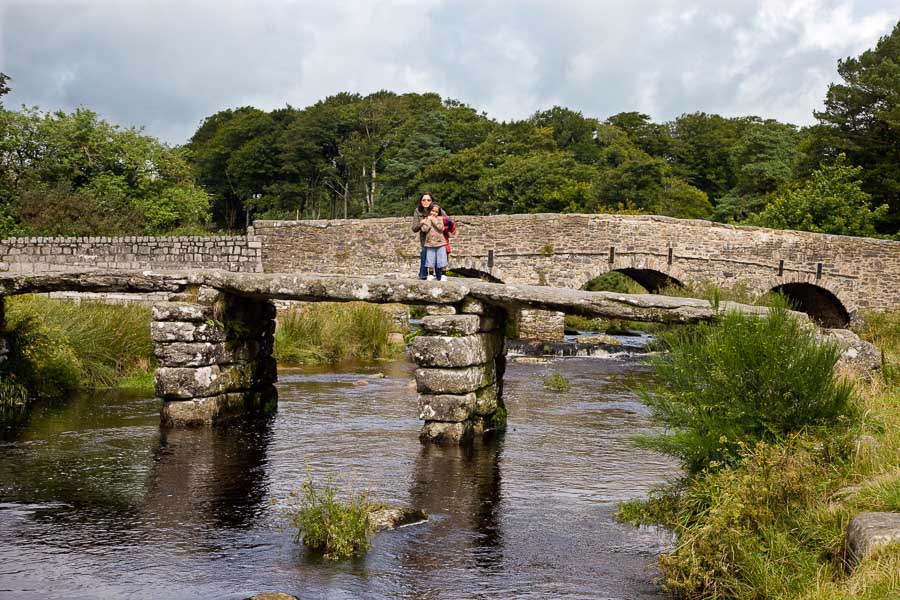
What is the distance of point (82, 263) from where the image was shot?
23.0 metres

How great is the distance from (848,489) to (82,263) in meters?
20.9

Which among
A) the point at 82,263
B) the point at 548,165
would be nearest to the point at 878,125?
Result: the point at 548,165

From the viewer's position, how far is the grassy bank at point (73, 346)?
12.8 meters

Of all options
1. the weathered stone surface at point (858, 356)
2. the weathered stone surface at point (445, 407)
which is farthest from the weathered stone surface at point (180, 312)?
the weathered stone surface at point (858, 356)

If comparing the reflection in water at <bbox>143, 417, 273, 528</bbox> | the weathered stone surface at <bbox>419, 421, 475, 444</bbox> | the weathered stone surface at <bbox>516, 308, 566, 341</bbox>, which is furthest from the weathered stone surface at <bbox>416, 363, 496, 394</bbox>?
the weathered stone surface at <bbox>516, 308, 566, 341</bbox>

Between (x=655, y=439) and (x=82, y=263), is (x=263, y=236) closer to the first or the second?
(x=82, y=263)

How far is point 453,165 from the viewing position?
47.0 m

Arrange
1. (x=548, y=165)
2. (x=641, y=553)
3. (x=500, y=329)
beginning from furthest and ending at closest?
(x=548, y=165) → (x=500, y=329) → (x=641, y=553)

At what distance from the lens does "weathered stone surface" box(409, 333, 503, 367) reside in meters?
10.4

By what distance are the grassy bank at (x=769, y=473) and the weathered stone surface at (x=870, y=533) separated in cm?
8

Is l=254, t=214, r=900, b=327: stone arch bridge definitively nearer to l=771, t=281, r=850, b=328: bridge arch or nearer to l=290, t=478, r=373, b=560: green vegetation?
l=771, t=281, r=850, b=328: bridge arch

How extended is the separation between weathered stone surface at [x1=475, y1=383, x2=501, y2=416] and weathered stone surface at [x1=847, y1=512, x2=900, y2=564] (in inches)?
241

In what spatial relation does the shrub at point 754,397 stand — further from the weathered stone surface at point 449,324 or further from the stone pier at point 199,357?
the stone pier at point 199,357

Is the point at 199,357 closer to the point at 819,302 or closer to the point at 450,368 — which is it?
the point at 450,368
